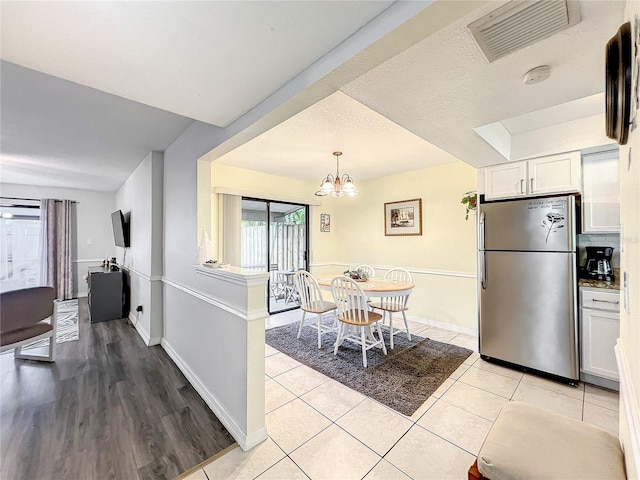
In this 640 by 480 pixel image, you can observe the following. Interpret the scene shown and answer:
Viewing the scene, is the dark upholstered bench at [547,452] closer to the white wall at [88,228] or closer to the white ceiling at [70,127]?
the white ceiling at [70,127]

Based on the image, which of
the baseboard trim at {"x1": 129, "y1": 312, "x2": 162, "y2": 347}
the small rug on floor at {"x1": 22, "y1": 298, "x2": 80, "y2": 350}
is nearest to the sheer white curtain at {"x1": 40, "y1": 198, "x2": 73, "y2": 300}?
the small rug on floor at {"x1": 22, "y1": 298, "x2": 80, "y2": 350}

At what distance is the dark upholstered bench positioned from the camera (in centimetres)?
92

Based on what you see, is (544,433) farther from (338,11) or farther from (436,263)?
(436,263)

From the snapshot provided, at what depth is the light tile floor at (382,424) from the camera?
4.92 feet

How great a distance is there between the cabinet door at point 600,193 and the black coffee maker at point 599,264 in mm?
304

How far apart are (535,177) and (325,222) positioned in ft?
11.3

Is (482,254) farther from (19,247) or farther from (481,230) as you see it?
(19,247)

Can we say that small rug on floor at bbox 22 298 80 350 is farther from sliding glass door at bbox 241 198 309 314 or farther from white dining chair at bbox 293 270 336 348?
white dining chair at bbox 293 270 336 348

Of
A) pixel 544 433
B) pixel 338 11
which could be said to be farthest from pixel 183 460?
pixel 338 11

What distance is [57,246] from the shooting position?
18.1 ft

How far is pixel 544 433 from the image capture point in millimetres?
1090

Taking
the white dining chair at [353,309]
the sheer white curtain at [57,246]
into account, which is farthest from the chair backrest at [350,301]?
the sheer white curtain at [57,246]

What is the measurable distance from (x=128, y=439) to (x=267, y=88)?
2.45 metres

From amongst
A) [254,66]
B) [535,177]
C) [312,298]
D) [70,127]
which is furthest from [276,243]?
[535,177]
